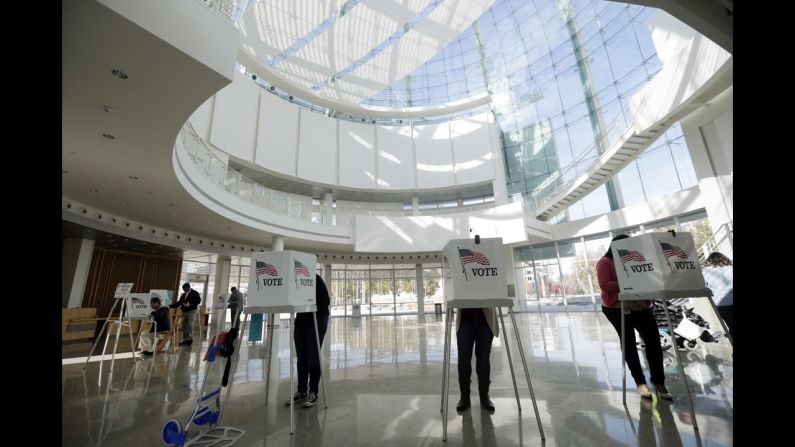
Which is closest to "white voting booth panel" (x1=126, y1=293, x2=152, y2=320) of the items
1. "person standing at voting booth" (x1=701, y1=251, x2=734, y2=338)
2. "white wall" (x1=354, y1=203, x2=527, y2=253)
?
"person standing at voting booth" (x1=701, y1=251, x2=734, y2=338)

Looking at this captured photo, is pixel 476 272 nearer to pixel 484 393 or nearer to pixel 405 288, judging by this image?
pixel 484 393

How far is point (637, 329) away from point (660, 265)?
0.95 m

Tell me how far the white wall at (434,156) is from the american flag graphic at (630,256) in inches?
872

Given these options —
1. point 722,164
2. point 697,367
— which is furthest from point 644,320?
point 722,164

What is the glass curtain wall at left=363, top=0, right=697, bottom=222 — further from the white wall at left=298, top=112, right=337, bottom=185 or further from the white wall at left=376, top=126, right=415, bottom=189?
the white wall at left=298, top=112, right=337, bottom=185

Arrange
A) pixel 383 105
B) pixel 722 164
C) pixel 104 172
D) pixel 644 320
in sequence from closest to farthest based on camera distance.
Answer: pixel 644 320 → pixel 104 172 → pixel 722 164 → pixel 383 105

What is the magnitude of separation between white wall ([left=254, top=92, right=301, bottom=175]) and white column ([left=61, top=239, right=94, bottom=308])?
904cm

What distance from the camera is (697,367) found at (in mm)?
5105

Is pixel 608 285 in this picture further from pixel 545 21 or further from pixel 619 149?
pixel 545 21

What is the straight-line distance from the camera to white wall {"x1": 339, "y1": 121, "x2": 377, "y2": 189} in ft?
80.3

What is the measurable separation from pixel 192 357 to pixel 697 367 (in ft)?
31.4

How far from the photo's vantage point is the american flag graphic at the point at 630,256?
3.64 meters

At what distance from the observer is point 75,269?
44.5 ft

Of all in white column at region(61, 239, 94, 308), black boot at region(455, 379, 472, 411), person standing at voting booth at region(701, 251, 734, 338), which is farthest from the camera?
white column at region(61, 239, 94, 308)
